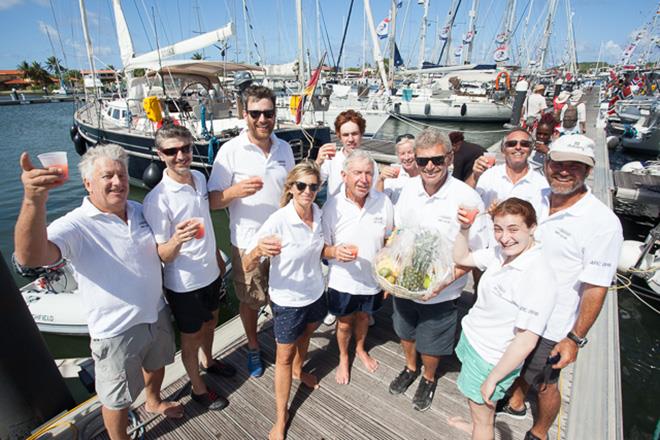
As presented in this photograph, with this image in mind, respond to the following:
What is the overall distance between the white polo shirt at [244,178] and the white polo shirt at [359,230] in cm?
55

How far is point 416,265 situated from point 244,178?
5.09 feet

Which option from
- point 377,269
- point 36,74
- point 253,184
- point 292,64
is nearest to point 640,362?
point 377,269

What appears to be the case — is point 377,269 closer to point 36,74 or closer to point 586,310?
point 586,310

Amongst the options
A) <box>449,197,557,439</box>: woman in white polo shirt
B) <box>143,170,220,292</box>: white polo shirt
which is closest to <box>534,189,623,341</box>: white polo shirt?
<box>449,197,557,439</box>: woman in white polo shirt

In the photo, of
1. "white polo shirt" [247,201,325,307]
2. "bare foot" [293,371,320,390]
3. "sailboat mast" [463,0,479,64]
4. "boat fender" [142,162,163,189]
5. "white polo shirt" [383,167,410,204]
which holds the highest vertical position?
"sailboat mast" [463,0,479,64]

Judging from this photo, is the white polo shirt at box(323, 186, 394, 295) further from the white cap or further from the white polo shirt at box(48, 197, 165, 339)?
the white polo shirt at box(48, 197, 165, 339)

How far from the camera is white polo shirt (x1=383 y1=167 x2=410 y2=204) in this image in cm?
329

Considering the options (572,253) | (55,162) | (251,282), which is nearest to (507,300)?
(572,253)

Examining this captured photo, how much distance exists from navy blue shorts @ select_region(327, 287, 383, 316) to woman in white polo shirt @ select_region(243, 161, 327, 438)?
10.7 inches

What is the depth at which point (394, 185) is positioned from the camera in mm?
3402

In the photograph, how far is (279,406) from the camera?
94.7 inches

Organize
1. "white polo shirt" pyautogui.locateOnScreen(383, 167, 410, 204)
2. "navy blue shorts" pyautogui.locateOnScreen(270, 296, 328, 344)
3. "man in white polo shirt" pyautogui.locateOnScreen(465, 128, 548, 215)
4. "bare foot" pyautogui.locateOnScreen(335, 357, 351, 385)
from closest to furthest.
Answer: "navy blue shorts" pyautogui.locateOnScreen(270, 296, 328, 344)
"man in white polo shirt" pyautogui.locateOnScreen(465, 128, 548, 215)
"bare foot" pyautogui.locateOnScreen(335, 357, 351, 385)
"white polo shirt" pyautogui.locateOnScreen(383, 167, 410, 204)

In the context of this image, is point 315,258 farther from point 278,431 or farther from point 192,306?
point 278,431

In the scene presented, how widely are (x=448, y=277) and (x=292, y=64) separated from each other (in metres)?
15.1
